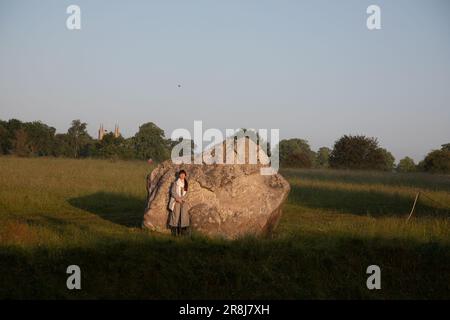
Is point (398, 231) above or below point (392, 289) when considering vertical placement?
above

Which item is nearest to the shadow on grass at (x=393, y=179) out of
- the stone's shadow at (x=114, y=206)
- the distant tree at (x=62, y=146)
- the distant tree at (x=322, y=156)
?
the stone's shadow at (x=114, y=206)

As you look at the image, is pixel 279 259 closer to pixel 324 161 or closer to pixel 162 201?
pixel 162 201

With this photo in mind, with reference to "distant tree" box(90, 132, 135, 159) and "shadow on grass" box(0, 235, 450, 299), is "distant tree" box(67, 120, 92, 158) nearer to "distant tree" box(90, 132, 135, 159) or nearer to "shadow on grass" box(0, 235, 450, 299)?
"distant tree" box(90, 132, 135, 159)

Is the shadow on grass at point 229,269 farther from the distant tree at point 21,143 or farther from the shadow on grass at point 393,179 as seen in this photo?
the distant tree at point 21,143

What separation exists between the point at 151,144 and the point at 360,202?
55.6m

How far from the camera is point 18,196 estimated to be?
826 inches

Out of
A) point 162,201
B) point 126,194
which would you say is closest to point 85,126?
point 126,194

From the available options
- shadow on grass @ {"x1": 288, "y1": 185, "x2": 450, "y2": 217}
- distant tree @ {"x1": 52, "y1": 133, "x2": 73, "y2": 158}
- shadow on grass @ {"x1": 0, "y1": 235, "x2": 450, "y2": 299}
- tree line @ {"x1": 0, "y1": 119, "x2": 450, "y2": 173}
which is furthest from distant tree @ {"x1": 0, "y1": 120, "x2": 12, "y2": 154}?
shadow on grass @ {"x1": 0, "y1": 235, "x2": 450, "y2": 299}

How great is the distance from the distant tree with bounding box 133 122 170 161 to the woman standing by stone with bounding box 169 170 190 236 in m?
58.9

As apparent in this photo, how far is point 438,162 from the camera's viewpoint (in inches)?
2270

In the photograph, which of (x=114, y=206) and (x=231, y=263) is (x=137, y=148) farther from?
(x=231, y=263)

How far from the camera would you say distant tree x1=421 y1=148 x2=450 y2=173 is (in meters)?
56.2

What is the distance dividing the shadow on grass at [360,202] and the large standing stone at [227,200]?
4.65 metres
